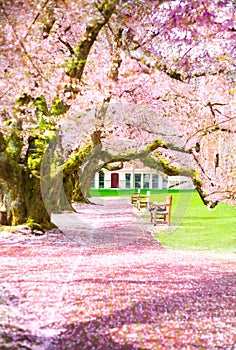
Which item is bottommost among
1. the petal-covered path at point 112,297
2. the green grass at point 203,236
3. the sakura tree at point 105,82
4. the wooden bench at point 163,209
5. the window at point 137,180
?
the green grass at point 203,236

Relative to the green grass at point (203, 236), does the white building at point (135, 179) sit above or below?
above

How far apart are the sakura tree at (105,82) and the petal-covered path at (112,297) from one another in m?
2.74

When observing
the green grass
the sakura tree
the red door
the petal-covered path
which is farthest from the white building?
the petal-covered path

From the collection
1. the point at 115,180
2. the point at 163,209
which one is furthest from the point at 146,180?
the point at 163,209

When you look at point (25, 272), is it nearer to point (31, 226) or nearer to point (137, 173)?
point (31, 226)

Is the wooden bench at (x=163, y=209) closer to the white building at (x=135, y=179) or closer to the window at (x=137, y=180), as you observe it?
the white building at (x=135, y=179)

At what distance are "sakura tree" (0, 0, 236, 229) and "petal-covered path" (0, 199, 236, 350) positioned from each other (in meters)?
2.74

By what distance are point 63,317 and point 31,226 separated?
8.49 meters

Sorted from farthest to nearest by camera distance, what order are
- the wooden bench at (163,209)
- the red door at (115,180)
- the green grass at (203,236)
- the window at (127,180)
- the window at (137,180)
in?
1. the window at (137,180)
2. the window at (127,180)
3. the red door at (115,180)
4. the wooden bench at (163,209)
5. the green grass at (203,236)

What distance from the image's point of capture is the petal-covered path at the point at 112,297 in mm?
5605

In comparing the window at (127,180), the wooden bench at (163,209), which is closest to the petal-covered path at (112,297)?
the wooden bench at (163,209)

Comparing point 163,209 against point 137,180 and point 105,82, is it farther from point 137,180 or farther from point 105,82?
point 137,180

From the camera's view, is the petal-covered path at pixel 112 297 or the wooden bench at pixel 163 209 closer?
the petal-covered path at pixel 112 297

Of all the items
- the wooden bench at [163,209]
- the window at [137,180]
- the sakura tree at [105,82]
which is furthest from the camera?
the window at [137,180]
